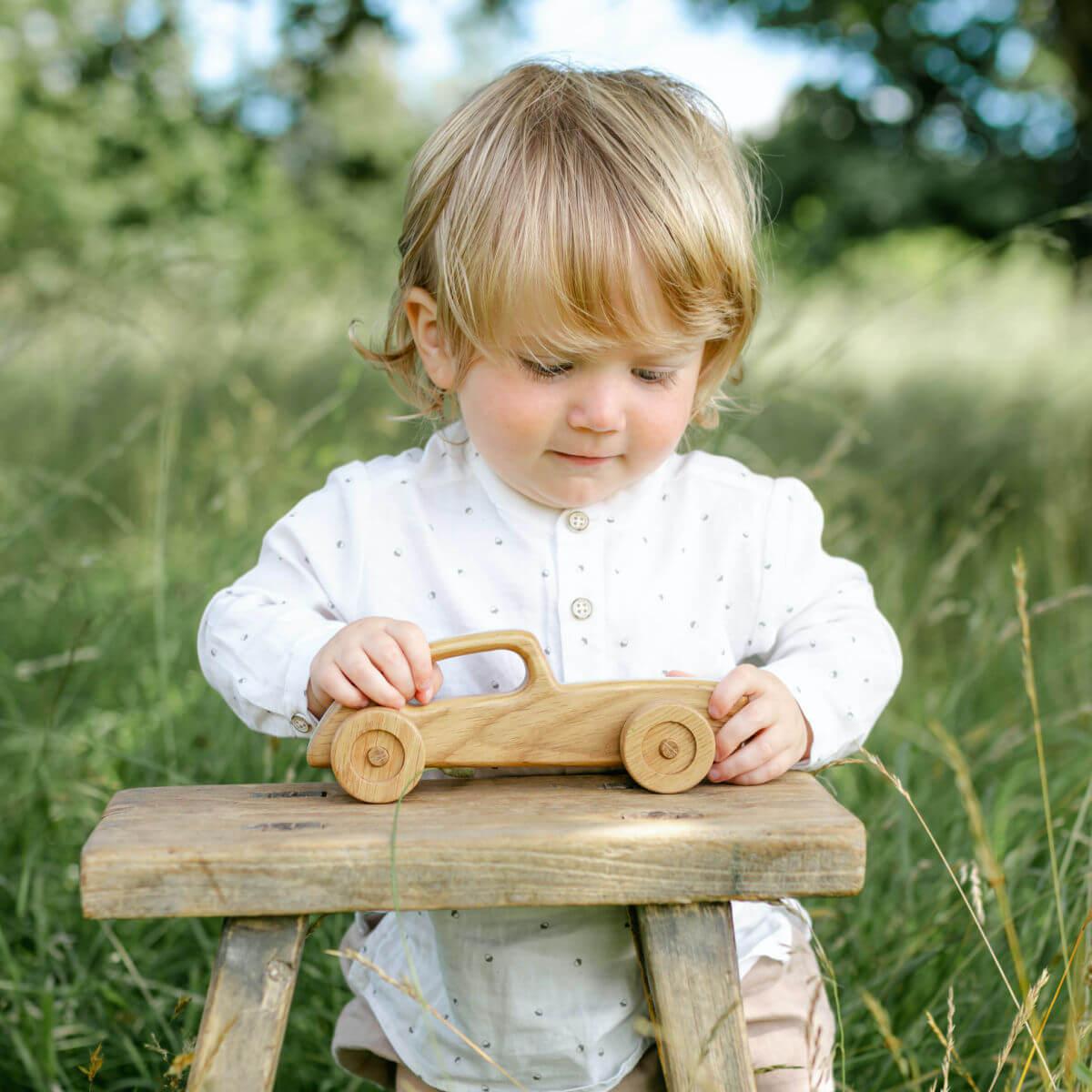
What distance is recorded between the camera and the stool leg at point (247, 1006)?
1.19 metres

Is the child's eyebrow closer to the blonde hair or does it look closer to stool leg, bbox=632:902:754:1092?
the blonde hair

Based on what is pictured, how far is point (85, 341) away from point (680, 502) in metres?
3.45

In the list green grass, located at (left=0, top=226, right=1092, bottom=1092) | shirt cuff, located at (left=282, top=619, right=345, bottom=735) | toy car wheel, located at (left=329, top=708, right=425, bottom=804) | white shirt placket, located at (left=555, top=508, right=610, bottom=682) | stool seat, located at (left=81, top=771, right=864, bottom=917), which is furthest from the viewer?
green grass, located at (left=0, top=226, right=1092, bottom=1092)

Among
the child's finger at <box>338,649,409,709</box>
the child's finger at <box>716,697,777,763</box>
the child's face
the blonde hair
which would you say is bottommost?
the child's finger at <box>716,697,777,763</box>

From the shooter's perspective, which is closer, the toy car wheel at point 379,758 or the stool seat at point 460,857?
the stool seat at point 460,857

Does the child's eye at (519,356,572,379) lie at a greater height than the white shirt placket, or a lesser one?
greater

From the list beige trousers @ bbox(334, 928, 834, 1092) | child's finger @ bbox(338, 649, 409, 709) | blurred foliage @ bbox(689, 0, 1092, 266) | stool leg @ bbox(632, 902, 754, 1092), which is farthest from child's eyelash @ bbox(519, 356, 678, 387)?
blurred foliage @ bbox(689, 0, 1092, 266)

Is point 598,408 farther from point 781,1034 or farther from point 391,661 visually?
point 781,1034

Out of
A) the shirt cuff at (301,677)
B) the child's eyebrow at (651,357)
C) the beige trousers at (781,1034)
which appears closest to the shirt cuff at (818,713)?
the beige trousers at (781,1034)

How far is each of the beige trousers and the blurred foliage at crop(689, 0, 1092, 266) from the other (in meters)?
11.1

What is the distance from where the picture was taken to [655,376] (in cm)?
150

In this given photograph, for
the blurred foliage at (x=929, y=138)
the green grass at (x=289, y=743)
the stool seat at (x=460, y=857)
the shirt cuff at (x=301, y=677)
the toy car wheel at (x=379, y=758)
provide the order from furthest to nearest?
the blurred foliage at (x=929, y=138) → the green grass at (x=289, y=743) → the shirt cuff at (x=301, y=677) → the toy car wheel at (x=379, y=758) → the stool seat at (x=460, y=857)

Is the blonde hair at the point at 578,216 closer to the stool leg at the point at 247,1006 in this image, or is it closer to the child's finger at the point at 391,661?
the child's finger at the point at 391,661

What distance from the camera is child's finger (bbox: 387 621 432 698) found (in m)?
1.35
